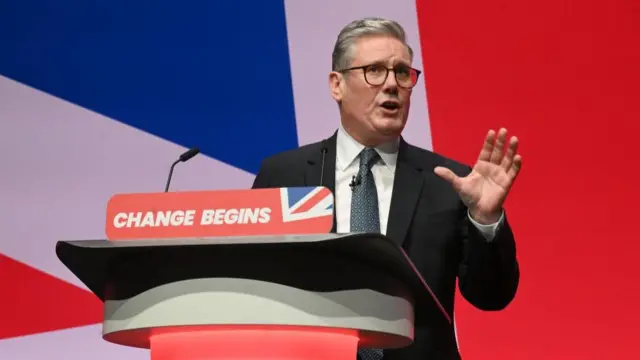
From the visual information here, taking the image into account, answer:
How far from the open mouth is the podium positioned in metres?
0.86

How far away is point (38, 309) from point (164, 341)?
198 centimetres

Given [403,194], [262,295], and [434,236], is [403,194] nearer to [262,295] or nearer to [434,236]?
[434,236]

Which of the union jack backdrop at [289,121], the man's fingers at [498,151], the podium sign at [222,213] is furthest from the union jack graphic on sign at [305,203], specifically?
the union jack backdrop at [289,121]

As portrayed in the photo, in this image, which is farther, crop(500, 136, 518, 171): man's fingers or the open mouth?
the open mouth

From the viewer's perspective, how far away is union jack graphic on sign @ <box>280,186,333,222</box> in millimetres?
1403

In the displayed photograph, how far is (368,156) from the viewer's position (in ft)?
7.24

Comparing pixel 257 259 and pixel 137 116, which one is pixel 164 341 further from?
pixel 137 116

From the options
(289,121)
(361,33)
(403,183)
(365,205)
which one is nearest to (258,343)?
(365,205)

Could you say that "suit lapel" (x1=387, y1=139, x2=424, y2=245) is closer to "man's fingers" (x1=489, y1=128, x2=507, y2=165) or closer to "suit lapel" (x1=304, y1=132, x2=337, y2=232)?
"suit lapel" (x1=304, y1=132, x2=337, y2=232)

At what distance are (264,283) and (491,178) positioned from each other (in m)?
0.63

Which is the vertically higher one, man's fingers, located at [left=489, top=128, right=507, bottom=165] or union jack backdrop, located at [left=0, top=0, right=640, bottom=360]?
union jack backdrop, located at [left=0, top=0, right=640, bottom=360]

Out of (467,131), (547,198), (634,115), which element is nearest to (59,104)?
(467,131)

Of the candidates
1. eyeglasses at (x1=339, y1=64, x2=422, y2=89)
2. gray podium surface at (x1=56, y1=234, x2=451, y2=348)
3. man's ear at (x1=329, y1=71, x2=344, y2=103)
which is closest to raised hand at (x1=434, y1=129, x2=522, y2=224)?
gray podium surface at (x1=56, y1=234, x2=451, y2=348)

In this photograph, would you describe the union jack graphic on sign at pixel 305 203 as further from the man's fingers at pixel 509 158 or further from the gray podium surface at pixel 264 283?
the man's fingers at pixel 509 158
